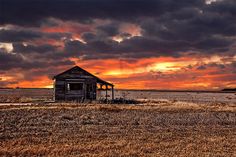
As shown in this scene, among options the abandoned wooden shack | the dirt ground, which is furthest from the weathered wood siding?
the dirt ground

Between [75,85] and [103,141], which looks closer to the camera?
[103,141]

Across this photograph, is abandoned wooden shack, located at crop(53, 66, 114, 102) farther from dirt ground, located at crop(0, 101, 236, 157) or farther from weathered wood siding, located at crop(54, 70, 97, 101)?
dirt ground, located at crop(0, 101, 236, 157)

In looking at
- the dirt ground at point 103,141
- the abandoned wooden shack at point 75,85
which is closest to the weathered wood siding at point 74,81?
the abandoned wooden shack at point 75,85

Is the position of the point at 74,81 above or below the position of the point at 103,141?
above

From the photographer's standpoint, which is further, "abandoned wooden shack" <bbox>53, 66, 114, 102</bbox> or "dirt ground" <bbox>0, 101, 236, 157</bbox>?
"abandoned wooden shack" <bbox>53, 66, 114, 102</bbox>

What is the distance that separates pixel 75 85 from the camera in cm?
5272

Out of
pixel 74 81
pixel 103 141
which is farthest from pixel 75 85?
pixel 103 141

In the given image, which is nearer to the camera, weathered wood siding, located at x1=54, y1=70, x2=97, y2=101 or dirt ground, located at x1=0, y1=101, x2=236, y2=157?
dirt ground, located at x1=0, y1=101, x2=236, y2=157

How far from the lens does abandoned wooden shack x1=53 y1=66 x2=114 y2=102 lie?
51.5 meters

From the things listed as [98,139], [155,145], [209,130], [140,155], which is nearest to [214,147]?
[155,145]

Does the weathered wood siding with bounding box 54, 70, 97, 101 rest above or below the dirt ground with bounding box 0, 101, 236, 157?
above

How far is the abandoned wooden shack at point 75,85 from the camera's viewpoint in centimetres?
5150

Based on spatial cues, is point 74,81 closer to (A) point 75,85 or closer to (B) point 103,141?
(A) point 75,85

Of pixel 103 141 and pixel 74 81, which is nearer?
pixel 103 141
